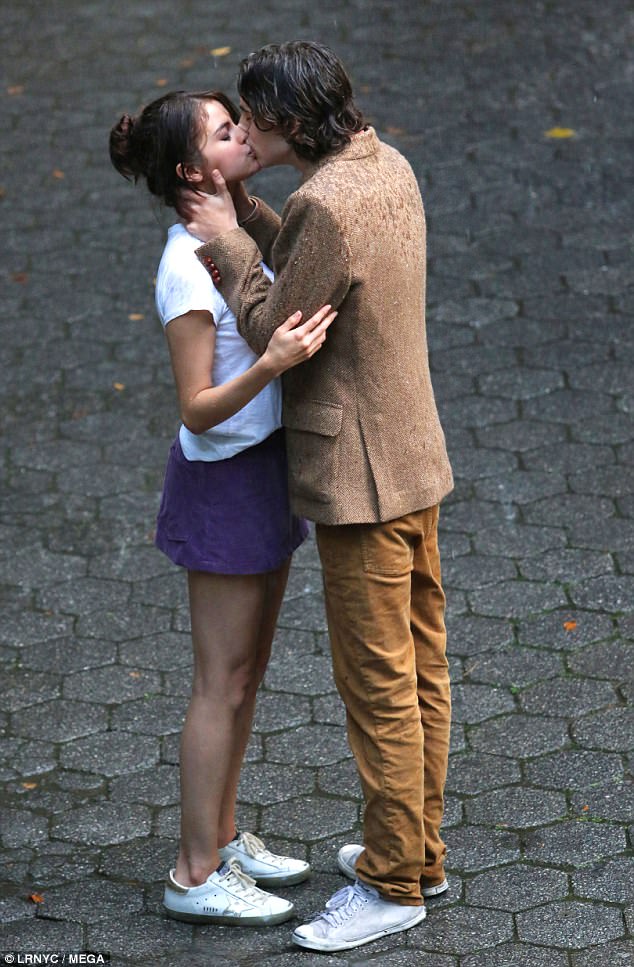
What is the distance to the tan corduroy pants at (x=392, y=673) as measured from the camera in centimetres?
329

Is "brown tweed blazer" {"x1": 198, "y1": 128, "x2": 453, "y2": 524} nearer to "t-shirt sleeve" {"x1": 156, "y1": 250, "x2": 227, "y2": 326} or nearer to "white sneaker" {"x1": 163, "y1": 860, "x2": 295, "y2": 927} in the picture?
"t-shirt sleeve" {"x1": 156, "y1": 250, "x2": 227, "y2": 326}

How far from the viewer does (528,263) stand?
725 centimetres

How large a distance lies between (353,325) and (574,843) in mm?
1611

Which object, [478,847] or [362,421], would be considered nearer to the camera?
[362,421]

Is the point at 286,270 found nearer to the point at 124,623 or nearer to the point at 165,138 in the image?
the point at 165,138

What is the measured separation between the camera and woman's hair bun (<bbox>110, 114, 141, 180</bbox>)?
127 inches

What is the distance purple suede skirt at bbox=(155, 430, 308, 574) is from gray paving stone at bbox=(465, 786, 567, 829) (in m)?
1.06

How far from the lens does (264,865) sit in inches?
148

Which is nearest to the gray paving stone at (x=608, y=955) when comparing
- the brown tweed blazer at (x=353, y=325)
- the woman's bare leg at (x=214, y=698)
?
the woman's bare leg at (x=214, y=698)

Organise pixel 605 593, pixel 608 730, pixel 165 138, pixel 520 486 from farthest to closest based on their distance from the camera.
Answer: pixel 520 486, pixel 605 593, pixel 608 730, pixel 165 138

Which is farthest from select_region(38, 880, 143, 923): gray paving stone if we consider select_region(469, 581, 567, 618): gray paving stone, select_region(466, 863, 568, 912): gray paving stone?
select_region(469, 581, 567, 618): gray paving stone

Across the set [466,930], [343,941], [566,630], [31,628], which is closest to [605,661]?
[566,630]

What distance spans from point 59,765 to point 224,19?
721cm

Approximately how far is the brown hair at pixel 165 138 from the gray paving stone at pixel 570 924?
1.94 metres
